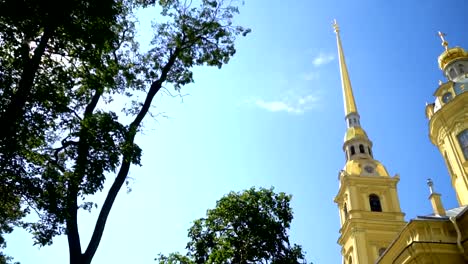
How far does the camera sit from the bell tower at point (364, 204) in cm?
3441

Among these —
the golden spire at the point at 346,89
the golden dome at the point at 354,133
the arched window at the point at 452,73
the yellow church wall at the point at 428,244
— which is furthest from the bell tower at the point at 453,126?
the golden spire at the point at 346,89

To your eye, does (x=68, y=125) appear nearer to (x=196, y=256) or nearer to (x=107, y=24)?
(x=107, y=24)

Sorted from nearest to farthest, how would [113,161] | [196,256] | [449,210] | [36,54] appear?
1. [36,54]
2. [113,161]
3. [196,256]
4. [449,210]

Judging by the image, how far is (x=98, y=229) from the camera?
9.46 meters

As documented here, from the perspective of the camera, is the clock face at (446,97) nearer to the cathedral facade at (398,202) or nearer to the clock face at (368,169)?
the cathedral facade at (398,202)

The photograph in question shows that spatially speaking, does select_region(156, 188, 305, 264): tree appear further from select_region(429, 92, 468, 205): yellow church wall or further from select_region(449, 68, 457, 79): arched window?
select_region(449, 68, 457, 79): arched window

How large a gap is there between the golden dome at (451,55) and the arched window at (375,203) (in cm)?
1207

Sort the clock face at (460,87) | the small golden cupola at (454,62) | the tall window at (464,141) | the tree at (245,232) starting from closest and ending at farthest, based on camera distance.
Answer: the tree at (245,232), the tall window at (464,141), the clock face at (460,87), the small golden cupola at (454,62)

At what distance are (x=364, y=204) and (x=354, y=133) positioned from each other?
936 centimetres

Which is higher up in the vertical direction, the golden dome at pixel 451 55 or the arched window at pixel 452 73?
the golden dome at pixel 451 55

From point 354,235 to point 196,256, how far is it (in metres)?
20.2

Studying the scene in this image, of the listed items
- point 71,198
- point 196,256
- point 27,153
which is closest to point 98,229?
point 71,198

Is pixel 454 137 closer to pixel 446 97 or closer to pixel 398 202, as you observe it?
pixel 446 97

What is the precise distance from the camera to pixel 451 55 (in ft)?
115
